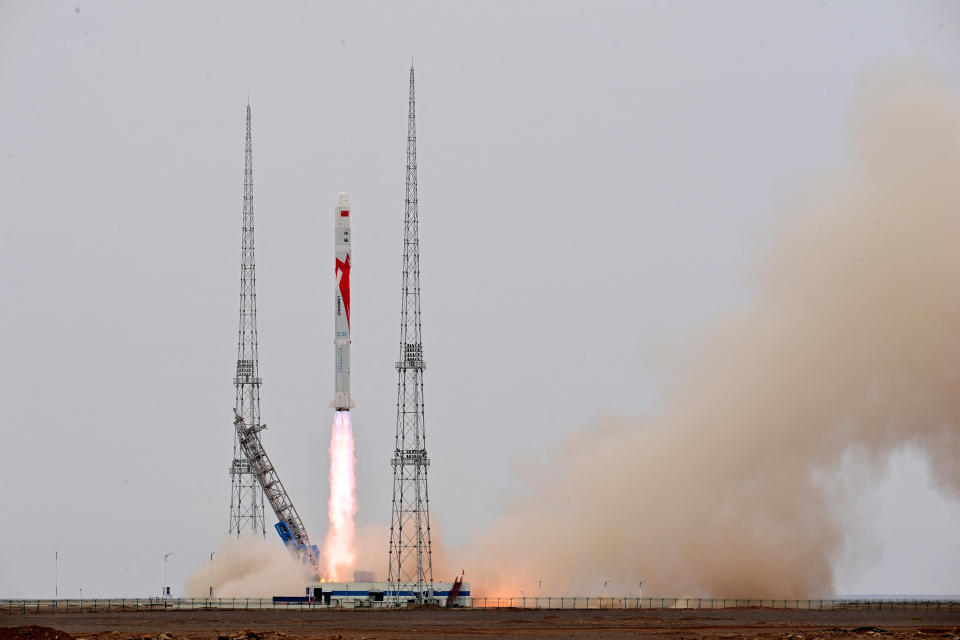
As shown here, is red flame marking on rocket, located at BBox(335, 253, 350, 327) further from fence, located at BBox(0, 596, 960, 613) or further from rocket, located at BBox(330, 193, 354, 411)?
fence, located at BBox(0, 596, 960, 613)

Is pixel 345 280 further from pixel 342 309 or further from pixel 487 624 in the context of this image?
pixel 487 624

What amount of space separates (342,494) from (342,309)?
10.6m

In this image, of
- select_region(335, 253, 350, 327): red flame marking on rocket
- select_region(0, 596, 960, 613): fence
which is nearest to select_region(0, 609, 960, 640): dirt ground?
select_region(0, 596, 960, 613): fence

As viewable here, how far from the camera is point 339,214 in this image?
114 m

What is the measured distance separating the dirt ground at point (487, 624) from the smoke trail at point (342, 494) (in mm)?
8442

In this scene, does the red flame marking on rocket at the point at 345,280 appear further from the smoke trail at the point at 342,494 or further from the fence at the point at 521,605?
the fence at the point at 521,605

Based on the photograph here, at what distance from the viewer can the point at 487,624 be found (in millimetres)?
91875

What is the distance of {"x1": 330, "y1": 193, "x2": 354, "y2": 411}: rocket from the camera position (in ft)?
373

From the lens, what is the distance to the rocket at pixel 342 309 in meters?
114

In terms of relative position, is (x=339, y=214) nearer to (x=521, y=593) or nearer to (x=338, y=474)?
(x=338, y=474)

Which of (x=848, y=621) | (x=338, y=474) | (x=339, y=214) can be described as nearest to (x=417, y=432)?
(x=338, y=474)

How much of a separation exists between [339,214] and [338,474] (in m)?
14.8

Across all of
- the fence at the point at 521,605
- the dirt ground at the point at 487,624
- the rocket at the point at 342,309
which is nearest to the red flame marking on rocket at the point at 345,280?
the rocket at the point at 342,309

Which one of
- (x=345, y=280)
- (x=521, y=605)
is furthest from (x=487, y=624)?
(x=345, y=280)
